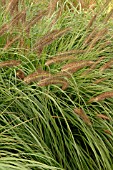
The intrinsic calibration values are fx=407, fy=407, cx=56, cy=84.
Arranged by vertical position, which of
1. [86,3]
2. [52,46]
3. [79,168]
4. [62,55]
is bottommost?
[79,168]

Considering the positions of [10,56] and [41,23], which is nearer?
[10,56]

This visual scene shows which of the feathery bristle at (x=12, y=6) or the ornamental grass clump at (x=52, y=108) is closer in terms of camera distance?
the ornamental grass clump at (x=52, y=108)

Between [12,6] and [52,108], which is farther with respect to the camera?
[12,6]

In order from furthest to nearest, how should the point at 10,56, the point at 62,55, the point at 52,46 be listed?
the point at 52,46 → the point at 10,56 → the point at 62,55

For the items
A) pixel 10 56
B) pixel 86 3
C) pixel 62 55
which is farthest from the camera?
pixel 86 3

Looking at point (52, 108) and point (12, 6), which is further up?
point (12, 6)

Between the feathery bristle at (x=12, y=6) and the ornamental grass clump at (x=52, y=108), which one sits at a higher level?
the feathery bristle at (x=12, y=6)

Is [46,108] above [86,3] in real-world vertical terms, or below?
below

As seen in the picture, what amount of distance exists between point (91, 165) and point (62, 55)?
2.34 feet

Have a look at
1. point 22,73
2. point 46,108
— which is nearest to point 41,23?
point 22,73

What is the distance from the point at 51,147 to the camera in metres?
2.54

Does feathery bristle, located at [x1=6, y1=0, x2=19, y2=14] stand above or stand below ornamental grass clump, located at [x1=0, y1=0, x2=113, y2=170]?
above

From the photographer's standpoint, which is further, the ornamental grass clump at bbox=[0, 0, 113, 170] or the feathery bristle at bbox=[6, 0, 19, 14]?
the feathery bristle at bbox=[6, 0, 19, 14]

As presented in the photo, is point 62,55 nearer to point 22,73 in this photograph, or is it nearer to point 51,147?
point 22,73
